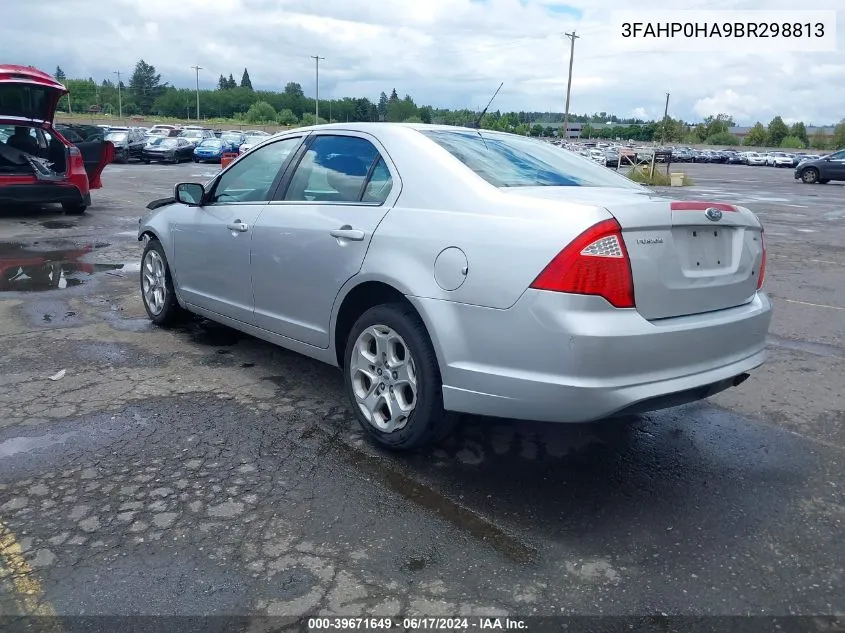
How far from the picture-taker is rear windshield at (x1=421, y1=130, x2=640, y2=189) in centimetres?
372

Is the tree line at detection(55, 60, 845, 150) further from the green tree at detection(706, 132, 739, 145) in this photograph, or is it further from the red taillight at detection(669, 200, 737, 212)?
the red taillight at detection(669, 200, 737, 212)

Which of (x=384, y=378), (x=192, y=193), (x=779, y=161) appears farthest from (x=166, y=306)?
(x=779, y=161)

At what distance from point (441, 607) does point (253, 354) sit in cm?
319

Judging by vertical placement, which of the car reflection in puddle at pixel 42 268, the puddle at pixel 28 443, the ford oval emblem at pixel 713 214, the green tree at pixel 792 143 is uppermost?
the green tree at pixel 792 143

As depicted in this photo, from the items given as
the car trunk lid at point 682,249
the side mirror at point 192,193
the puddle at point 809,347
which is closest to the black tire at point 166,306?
the side mirror at point 192,193

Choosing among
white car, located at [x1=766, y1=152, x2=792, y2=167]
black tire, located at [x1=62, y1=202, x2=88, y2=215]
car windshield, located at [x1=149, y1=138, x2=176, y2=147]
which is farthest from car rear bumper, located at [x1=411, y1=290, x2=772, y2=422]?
white car, located at [x1=766, y1=152, x2=792, y2=167]

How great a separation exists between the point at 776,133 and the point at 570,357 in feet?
424

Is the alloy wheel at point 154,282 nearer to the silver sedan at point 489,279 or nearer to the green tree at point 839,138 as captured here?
the silver sedan at point 489,279

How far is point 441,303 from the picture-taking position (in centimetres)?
334

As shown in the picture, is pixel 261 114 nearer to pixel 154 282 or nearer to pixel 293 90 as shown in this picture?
pixel 293 90

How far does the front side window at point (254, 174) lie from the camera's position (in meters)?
4.79

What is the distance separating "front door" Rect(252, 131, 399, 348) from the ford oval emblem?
1524 millimetres

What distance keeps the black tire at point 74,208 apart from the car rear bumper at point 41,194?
0.15 meters

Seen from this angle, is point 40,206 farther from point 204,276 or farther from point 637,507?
point 637,507
